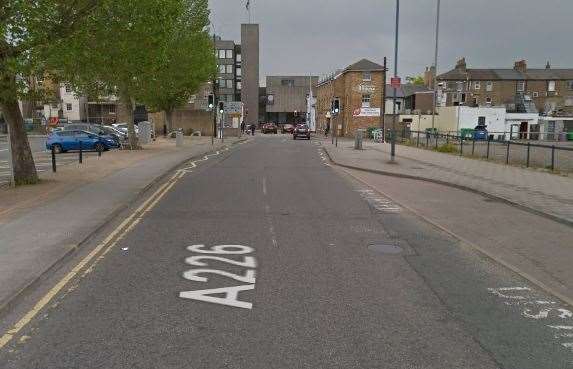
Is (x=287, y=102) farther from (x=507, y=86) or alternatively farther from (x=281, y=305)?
(x=281, y=305)

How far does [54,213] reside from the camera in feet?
33.0

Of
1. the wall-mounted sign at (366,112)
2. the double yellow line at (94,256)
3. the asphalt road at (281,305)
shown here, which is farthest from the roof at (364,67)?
the asphalt road at (281,305)

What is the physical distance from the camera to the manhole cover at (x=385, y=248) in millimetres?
7723

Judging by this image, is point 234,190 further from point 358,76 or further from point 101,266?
point 358,76

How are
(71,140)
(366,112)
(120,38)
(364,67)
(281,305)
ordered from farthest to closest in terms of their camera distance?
(364,67) < (366,112) < (71,140) < (120,38) < (281,305)

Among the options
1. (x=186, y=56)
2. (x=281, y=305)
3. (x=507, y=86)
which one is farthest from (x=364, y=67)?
(x=281, y=305)

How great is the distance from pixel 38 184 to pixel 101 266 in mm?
9108

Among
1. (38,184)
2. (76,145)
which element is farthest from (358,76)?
(38,184)

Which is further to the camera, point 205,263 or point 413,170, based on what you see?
point 413,170

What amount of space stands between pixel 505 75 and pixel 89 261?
85385 millimetres

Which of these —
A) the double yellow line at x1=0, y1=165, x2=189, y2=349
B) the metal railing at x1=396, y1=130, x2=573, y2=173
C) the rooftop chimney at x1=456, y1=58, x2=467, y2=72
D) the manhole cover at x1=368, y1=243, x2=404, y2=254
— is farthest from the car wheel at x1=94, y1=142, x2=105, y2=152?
the rooftop chimney at x1=456, y1=58, x2=467, y2=72

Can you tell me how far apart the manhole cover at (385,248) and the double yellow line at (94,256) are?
4.18 metres

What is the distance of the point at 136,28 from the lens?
14.8 metres

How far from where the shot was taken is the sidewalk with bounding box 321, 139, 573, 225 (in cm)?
1213
